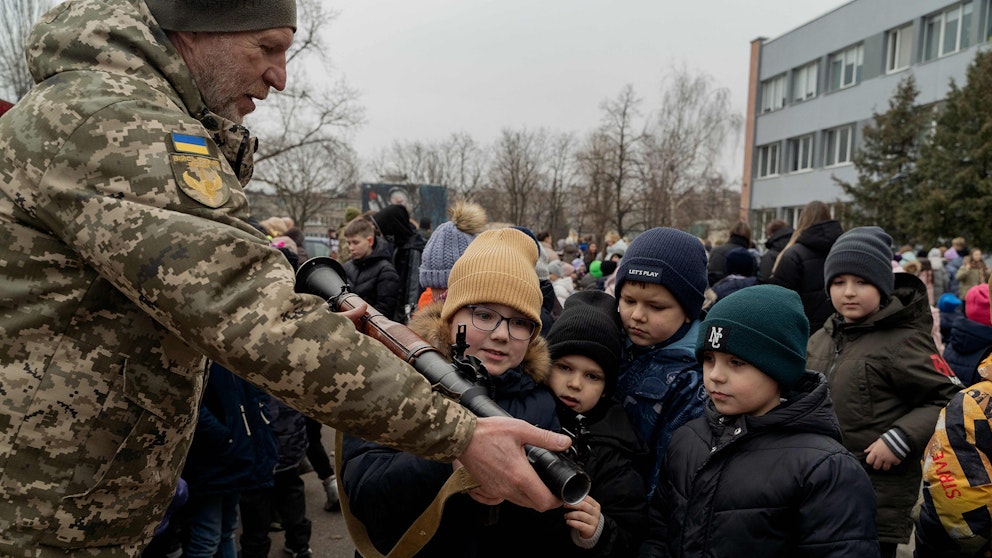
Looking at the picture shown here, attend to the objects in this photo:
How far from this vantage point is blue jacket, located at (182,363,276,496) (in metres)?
3.36

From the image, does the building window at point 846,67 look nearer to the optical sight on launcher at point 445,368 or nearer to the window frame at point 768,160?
the window frame at point 768,160

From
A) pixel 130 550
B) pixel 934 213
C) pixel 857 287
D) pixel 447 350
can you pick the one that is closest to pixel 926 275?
pixel 934 213

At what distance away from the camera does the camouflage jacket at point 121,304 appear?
4.62 ft

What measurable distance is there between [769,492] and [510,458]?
0.99 m

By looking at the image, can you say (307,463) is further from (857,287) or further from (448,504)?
(857,287)

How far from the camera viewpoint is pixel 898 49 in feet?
94.6

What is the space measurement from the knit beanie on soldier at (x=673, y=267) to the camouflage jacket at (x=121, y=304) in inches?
53.0

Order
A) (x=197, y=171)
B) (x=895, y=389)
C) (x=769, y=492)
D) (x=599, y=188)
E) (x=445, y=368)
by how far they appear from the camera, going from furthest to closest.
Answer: (x=599, y=188), (x=895, y=389), (x=769, y=492), (x=445, y=368), (x=197, y=171)

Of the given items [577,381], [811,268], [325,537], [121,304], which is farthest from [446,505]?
[811,268]

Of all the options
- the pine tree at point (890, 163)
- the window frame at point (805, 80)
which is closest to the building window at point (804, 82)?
the window frame at point (805, 80)

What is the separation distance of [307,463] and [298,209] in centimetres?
4674

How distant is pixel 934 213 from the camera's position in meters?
20.1

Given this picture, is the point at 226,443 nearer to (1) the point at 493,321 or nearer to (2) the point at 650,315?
(1) the point at 493,321

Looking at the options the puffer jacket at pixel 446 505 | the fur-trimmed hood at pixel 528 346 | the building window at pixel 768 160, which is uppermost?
the building window at pixel 768 160
